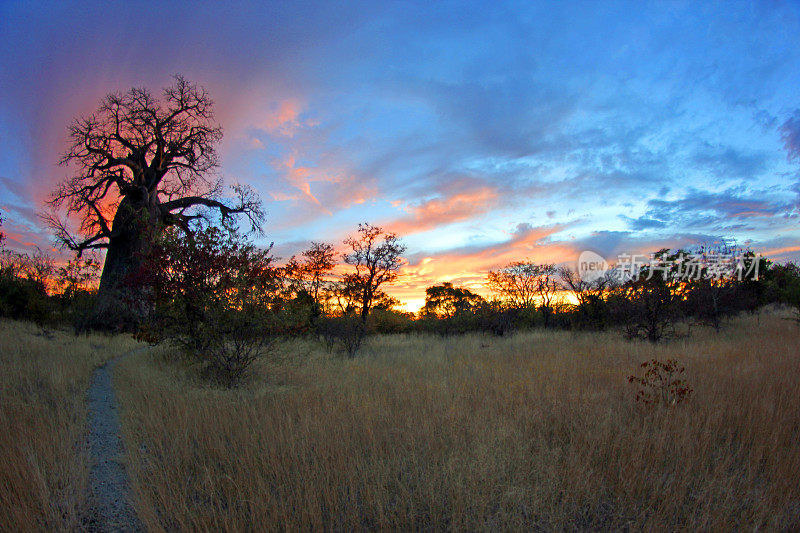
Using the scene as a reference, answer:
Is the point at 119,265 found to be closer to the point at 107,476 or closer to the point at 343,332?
the point at 343,332

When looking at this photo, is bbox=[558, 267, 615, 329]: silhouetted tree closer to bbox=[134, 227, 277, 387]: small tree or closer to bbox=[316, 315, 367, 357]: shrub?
bbox=[316, 315, 367, 357]: shrub

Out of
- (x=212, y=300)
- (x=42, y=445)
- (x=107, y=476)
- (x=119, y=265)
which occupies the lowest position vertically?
(x=107, y=476)

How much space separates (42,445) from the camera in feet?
12.6

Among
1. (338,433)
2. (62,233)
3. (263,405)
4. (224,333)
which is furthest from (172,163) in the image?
(338,433)

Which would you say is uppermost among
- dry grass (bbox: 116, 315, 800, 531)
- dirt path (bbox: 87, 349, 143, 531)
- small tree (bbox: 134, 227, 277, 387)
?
small tree (bbox: 134, 227, 277, 387)

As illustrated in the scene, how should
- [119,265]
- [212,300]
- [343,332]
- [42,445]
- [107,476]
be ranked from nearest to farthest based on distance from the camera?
[107,476], [42,445], [212,300], [343,332], [119,265]

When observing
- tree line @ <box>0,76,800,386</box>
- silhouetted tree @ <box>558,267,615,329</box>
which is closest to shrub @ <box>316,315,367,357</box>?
tree line @ <box>0,76,800,386</box>

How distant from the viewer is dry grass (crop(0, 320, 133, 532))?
278 cm

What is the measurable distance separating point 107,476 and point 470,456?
3836 millimetres

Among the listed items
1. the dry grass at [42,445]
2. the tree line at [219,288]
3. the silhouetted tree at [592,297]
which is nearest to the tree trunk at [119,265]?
the tree line at [219,288]

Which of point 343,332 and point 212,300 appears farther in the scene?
point 343,332

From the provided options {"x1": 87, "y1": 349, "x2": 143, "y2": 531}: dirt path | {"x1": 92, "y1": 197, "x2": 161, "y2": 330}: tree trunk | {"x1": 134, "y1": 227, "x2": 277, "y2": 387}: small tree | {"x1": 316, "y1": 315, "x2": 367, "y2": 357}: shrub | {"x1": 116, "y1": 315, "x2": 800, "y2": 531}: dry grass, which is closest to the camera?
{"x1": 116, "y1": 315, "x2": 800, "y2": 531}: dry grass

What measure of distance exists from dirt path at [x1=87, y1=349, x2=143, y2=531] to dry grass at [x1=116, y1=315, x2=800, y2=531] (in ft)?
0.57

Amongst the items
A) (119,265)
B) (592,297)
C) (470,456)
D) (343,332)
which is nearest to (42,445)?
(470,456)
